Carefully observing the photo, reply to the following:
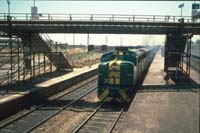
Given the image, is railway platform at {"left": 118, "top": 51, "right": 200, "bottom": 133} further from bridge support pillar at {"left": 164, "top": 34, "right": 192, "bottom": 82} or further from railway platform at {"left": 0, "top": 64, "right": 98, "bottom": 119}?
bridge support pillar at {"left": 164, "top": 34, "right": 192, "bottom": 82}

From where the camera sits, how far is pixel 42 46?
111 ft

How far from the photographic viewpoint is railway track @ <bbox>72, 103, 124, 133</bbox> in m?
15.2

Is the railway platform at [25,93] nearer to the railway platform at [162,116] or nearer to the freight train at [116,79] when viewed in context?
the freight train at [116,79]

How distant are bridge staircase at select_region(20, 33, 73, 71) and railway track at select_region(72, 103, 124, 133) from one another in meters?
11.7

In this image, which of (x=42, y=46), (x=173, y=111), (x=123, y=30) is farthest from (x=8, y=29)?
(x=173, y=111)

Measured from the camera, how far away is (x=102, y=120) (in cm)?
1722

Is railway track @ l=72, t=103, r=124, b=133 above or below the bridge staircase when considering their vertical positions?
below

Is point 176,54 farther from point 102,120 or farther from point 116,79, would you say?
point 102,120

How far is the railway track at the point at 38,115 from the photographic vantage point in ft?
50.8

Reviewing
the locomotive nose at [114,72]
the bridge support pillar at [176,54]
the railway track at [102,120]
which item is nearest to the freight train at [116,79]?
the locomotive nose at [114,72]

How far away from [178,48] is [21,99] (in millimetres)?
18000

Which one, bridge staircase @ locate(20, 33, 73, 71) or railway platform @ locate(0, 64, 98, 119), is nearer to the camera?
railway platform @ locate(0, 64, 98, 119)

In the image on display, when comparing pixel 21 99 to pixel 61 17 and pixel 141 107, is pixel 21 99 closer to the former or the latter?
pixel 141 107

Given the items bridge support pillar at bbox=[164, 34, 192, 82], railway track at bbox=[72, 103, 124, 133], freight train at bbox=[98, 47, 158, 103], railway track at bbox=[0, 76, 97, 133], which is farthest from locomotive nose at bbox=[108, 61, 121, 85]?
bridge support pillar at bbox=[164, 34, 192, 82]
